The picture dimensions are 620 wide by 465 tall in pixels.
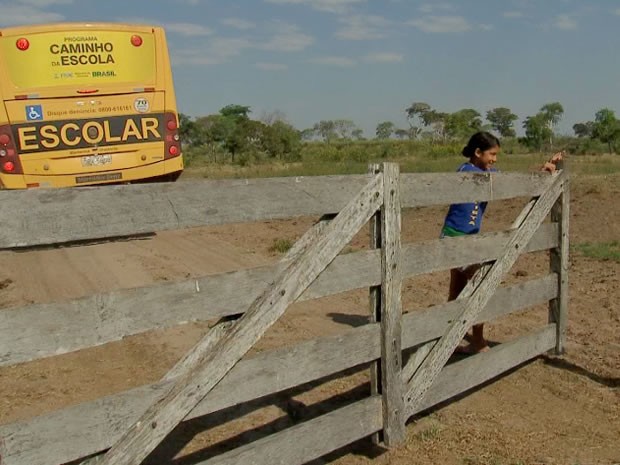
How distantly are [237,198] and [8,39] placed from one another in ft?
30.6

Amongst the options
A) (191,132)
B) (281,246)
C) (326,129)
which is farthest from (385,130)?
(281,246)

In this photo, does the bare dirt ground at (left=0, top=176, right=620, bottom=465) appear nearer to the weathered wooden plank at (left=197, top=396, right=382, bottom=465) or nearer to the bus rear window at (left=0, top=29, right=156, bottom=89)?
the weathered wooden plank at (left=197, top=396, right=382, bottom=465)

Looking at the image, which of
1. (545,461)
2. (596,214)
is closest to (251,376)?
(545,461)

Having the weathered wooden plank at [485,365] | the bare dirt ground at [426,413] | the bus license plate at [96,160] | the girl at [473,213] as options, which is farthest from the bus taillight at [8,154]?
the weathered wooden plank at [485,365]

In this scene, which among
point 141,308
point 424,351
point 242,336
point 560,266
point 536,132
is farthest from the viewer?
point 536,132

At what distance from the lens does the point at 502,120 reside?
90.9m

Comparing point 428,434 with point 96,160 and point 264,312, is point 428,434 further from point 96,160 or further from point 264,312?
point 96,160

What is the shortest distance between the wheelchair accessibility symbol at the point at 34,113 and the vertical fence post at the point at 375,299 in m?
8.80

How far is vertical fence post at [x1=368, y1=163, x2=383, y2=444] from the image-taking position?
393 cm

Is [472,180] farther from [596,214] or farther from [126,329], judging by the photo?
[596,214]

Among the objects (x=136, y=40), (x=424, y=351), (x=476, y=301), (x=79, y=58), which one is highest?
(x=136, y=40)

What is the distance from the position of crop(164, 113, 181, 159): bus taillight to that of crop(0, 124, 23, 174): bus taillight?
2.47m

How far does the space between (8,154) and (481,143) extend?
827 centimetres

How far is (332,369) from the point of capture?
372 cm
